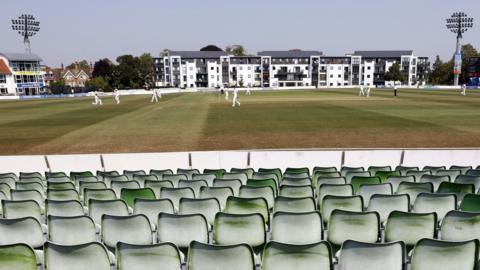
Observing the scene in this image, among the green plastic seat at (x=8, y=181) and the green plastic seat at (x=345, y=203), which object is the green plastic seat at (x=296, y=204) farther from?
the green plastic seat at (x=8, y=181)

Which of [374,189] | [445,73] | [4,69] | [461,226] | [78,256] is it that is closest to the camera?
[78,256]

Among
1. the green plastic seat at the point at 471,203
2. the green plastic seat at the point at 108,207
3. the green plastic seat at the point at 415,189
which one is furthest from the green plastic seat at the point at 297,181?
the green plastic seat at the point at 108,207

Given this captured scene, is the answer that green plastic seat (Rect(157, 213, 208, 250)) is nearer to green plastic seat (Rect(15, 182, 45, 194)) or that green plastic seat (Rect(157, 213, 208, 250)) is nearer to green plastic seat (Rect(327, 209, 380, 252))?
green plastic seat (Rect(327, 209, 380, 252))

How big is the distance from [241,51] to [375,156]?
16204 centimetres

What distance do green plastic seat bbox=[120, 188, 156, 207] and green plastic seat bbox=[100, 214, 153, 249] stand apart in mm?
1638

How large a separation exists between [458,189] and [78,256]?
5.61m

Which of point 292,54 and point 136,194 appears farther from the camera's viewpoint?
point 292,54

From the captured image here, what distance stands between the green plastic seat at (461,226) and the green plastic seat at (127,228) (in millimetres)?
3419

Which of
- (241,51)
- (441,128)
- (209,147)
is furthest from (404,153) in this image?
(241,51)

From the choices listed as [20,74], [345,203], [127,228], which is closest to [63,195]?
[127,228]

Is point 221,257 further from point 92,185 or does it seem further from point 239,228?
point 92,185

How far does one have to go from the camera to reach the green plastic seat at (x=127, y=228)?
181 inches

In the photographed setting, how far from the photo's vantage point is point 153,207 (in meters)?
5.44

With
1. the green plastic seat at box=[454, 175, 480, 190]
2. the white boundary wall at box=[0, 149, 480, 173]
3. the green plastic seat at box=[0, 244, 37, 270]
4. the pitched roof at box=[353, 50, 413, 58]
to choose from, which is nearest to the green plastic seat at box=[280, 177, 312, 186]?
the green plastic seat at box=[454, 175, 480, 190]
